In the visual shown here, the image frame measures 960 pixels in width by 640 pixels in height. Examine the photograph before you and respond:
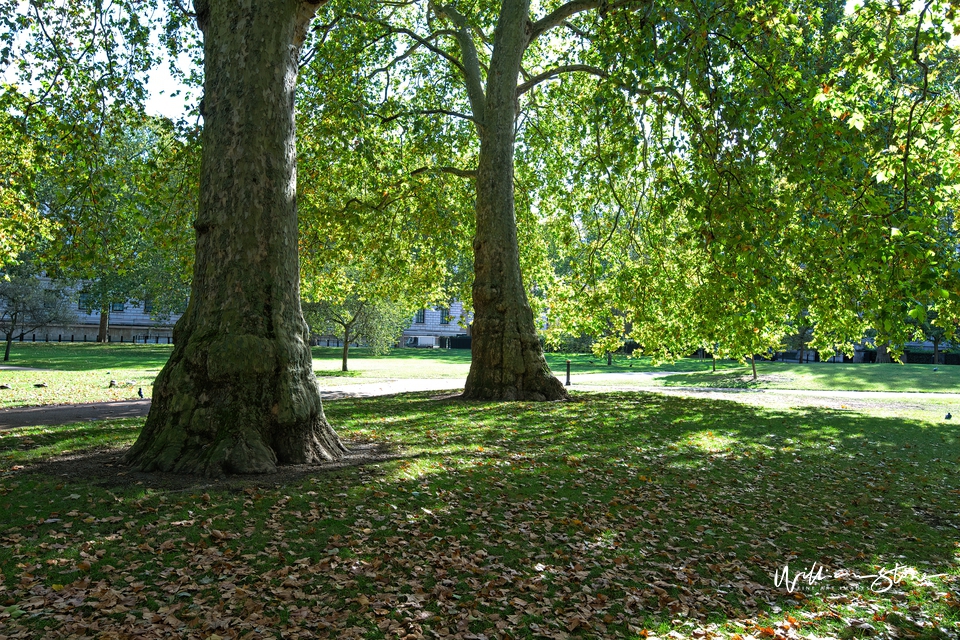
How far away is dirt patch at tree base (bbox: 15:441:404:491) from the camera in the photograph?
5.92 m

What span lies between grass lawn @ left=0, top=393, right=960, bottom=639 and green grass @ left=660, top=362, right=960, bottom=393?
20.6 metres

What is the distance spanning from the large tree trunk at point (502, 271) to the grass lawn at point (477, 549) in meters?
5.08

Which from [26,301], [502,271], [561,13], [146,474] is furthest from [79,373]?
[561,13]

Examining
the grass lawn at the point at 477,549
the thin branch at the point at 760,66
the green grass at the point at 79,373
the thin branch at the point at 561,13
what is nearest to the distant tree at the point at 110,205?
the green grass at the point at 79,373

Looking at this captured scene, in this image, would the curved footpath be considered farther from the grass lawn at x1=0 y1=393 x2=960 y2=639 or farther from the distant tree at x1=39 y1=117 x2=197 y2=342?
the grass lawn at x1=0 y1=393 x2=960 y2=639

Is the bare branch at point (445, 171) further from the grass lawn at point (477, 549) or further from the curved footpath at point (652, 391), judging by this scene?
the grass lawn at point (477, 549)

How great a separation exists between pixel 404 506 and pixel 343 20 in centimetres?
1364

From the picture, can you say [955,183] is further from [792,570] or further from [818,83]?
[792,570]

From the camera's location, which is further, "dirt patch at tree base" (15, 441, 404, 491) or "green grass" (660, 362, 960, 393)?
"green grass" (660, 362, 960, 393)

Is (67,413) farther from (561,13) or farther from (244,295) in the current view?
(561,13)

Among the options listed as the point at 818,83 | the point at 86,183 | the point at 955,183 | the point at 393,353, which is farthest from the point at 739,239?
the point at 393,353

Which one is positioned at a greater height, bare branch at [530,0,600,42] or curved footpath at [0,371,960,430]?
bare branch at [530,0,600,42]

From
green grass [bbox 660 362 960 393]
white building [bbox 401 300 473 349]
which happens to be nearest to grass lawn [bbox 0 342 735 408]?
green grass [bbox 660 362 960 393]

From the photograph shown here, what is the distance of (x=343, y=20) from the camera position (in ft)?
50.9
